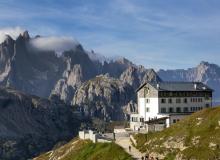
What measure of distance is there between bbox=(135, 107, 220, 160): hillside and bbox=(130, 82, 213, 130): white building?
33.4 metres

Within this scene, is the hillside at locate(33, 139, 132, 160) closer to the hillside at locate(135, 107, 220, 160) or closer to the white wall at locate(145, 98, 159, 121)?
the hillside at locate(135, 107, 220, 160)

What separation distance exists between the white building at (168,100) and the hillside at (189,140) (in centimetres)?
3344

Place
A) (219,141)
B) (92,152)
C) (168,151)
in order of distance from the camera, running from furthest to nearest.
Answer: (92,152) < (168,151) < (219,141)

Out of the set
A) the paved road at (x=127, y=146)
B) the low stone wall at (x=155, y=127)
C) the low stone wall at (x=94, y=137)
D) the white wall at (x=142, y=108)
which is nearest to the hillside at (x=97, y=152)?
the paved road at (x=127, y=146)

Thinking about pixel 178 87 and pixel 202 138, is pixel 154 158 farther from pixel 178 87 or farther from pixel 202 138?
pixel 178 87

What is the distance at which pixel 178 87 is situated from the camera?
15525 cm

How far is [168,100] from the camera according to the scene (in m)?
152

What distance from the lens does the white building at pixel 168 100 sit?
493 ft

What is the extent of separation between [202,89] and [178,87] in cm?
973

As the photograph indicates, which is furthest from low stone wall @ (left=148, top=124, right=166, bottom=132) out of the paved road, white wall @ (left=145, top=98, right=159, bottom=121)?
white wall @ (left=145, top=98, right=159, bottom=121)

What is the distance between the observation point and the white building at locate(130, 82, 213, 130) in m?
150

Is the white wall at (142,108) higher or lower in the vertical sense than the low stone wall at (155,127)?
higher

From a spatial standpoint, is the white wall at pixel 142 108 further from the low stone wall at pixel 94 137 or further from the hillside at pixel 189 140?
the hillside at pixel 189 140

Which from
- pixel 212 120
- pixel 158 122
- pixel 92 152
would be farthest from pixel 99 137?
pixel 212 120
